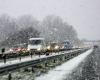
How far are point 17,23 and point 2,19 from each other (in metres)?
10.7

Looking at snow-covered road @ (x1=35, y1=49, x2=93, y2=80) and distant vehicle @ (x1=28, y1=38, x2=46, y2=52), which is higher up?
distant vehicle @ (x1=28, y1=38, x2=46, y2=52)

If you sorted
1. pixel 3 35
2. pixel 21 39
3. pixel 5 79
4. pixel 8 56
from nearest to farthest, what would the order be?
pixel 5 79 → pixel 8 56 → pixel 21 39 → pixel 3 35

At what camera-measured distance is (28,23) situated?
6201 inches

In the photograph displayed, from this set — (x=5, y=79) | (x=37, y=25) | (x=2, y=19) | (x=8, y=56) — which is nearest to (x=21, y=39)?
(x=2, y=19)

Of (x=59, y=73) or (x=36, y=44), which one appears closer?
(x=59, y=73)

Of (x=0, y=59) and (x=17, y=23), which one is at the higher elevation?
(x=17, y=23)

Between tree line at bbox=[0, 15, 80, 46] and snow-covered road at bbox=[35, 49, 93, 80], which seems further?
tree line at bbox=[0, 15, 80, 46]

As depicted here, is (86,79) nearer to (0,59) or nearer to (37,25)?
(0,59)

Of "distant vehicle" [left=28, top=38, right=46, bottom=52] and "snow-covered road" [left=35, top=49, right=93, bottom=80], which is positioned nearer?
"snow-covered road" [left=35, top=49, right=93, bottom=80]

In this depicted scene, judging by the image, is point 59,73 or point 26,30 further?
point 26,30

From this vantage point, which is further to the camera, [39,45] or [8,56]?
[39,45]

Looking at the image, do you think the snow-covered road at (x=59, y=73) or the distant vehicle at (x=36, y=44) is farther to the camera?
the distant vehicle at (x=36, y=44)

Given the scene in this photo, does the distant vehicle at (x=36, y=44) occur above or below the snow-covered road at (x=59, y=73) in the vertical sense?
above

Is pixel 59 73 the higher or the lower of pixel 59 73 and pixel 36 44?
the lower
